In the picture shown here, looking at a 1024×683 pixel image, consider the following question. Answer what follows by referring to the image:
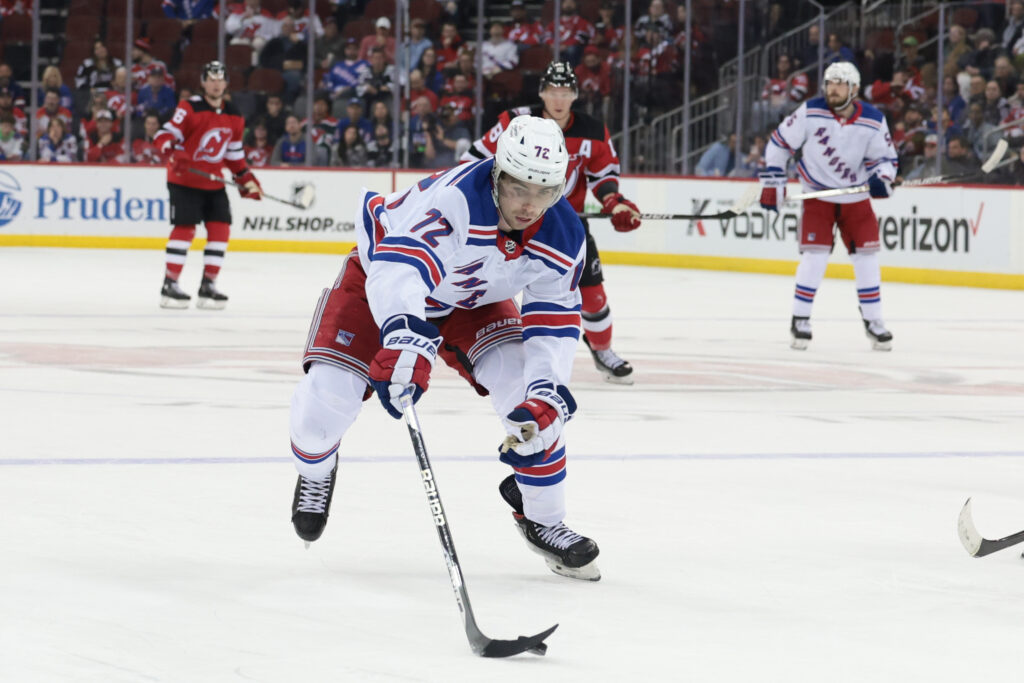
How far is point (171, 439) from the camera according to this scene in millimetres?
4422

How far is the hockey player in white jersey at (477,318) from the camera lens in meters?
2.75

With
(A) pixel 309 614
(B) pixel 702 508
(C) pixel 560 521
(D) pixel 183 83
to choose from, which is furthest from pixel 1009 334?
(D) pixel 183 83

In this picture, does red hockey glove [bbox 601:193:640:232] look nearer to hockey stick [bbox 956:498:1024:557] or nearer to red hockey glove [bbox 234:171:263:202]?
hockey stick [bbox 956:498:1024:557]

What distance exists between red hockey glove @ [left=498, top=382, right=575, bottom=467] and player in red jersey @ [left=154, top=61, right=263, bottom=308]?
5.95 m

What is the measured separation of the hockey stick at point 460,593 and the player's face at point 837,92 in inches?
198

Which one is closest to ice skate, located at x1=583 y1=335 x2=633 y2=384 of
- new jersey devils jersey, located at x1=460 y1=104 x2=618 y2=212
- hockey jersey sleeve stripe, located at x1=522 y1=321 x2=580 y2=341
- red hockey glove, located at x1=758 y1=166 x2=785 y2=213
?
new jersey devils jersey, located at x1=460 y1=104 x2=618 y2=212

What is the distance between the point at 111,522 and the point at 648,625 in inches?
50.7

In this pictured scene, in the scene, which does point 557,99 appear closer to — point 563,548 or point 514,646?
point 563,548

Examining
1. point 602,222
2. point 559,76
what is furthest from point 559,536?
point 602,222

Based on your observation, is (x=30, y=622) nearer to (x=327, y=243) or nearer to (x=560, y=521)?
(x=560, y=521)

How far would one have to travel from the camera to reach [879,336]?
723 cm

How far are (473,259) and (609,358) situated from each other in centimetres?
318

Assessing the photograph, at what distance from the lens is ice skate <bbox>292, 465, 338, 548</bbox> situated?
10.3 feet

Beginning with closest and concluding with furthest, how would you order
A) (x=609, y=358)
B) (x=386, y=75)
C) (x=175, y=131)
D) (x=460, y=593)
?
(x=460, y=593)
(x=609, y=358)
(x=175, y=131)
(x=386, y=75)
